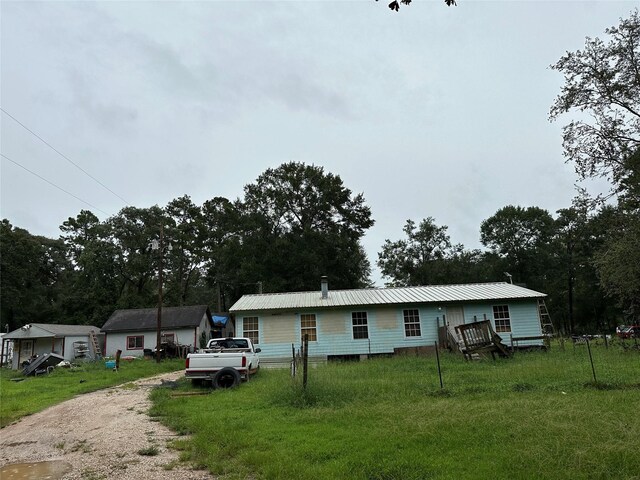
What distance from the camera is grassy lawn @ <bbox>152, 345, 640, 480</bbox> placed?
484cm

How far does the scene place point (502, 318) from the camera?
2219 centimetres

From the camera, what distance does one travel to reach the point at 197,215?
51.5 metres

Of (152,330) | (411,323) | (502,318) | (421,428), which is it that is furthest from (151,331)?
(421,428)

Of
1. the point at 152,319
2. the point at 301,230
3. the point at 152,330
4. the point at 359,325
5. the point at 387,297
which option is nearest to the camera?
the point at 359,325

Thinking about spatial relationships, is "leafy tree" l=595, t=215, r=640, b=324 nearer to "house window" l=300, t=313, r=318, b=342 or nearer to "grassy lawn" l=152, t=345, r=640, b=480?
"grassy lawn" l=152, t=345, r=640, b=480

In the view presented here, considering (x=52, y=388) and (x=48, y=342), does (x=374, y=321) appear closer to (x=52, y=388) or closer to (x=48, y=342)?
(x=52, y=388)

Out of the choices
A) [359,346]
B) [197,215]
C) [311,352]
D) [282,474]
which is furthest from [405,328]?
[197,215]

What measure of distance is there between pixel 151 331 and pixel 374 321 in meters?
19.3

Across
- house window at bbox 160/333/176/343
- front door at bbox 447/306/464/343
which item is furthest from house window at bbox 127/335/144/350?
front door at bbox 447/306/464/343

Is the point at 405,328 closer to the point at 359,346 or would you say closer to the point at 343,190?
the point at 359,346

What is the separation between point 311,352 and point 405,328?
4.86 m

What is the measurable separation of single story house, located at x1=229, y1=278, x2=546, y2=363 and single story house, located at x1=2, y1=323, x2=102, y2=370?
56.9 feet

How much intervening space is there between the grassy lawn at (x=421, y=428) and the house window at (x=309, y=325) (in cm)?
1060

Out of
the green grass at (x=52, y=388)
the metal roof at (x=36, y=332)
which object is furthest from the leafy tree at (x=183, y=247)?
the green grass at (x=52, y=388)
